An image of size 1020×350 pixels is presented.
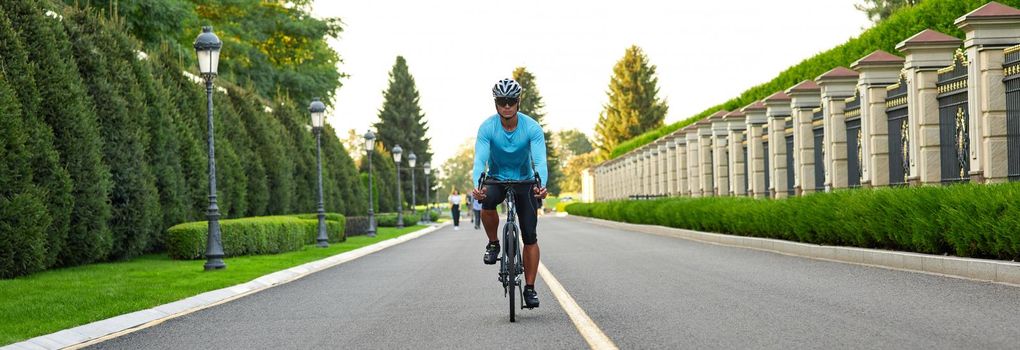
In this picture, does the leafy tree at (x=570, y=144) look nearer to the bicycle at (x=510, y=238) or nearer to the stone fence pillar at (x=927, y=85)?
the stone fence pillar at (x=927, y=85)

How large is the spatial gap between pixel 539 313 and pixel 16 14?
36.3 feet

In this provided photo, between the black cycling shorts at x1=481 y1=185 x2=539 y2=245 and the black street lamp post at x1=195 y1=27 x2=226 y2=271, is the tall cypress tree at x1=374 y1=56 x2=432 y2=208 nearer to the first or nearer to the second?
the black street lamp post at x1=195 y1=27 x2=226 y2=271

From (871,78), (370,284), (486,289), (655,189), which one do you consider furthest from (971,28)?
(655,189)

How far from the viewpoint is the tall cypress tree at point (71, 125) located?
16062mm

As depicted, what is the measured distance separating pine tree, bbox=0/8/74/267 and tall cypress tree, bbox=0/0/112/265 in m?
0.34

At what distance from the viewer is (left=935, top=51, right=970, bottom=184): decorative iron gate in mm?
16609

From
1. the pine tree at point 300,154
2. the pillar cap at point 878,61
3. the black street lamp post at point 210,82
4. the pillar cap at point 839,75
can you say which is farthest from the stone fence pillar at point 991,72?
the pine tree at point 300,154

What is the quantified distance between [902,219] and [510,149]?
24.3 ft

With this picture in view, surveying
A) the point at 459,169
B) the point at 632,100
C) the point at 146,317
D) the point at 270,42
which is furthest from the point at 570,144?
the point at 146,317

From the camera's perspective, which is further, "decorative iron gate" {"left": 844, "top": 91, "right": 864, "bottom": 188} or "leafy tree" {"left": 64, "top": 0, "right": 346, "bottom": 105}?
"leafy tree" {"left": 64, "top": 0, "right": 346, "bottom": 105}

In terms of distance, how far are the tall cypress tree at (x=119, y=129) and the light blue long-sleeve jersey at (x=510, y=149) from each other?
37.5ft

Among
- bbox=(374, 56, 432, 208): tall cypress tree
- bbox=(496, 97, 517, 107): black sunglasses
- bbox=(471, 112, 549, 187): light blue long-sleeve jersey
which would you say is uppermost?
bbox=(374, 56, 432, 208): tall cypress tree

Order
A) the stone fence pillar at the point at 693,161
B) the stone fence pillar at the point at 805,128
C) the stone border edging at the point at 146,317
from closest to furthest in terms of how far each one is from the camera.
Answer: the stone border edging at the point at 146,317
the stone fence pillar at the point at 805,128
the stone fence pillar at the point at 693,161

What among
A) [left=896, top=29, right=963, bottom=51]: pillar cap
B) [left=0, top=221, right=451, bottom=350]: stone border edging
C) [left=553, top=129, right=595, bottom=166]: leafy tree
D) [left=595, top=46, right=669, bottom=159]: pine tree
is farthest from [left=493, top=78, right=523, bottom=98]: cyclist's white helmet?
[left=553, top=129, right=595, bottom=166]: leafy tree
